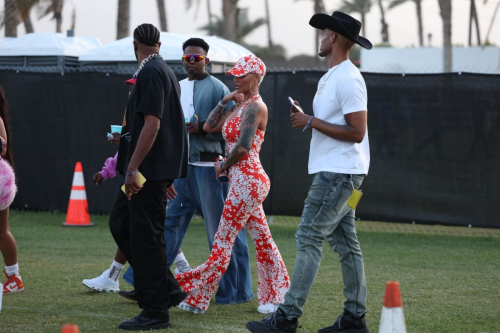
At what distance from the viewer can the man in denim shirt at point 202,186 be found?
6324mm

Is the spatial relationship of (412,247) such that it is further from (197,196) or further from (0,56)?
(0,56)

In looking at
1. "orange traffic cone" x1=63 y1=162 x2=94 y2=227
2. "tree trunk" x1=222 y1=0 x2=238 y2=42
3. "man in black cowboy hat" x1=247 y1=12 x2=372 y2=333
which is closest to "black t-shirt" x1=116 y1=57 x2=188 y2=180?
"man in black cowboy hat" x1=247 y1=12 x2=372 y2=333

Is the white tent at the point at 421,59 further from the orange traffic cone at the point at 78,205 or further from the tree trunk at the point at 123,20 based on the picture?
the orange traffic cone at the point at 78,205

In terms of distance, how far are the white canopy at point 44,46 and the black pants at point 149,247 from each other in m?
11.3

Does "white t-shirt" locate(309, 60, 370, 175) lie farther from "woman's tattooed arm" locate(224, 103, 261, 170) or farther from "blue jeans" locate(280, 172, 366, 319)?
"woman's tattooed arm" locate(224, 103, 261, 170)

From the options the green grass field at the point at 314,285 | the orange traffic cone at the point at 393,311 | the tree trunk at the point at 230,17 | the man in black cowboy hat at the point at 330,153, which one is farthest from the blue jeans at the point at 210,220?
the tree trunk at the point at 230,17

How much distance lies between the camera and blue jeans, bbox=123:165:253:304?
20.7ft

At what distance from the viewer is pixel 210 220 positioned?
250 inches

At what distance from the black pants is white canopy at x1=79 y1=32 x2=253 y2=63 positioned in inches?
329

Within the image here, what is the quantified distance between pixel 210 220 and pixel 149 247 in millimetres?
1172

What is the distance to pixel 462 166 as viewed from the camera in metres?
10.1

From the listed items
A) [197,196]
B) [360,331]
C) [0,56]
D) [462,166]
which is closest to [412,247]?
[462,166]

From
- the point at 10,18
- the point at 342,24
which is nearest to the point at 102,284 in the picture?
the point at 342,24

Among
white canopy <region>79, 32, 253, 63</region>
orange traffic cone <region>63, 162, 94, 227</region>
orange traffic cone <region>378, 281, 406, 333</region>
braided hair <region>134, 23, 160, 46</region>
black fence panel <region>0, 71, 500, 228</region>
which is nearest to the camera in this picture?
orange traffic cone <region>378, 281, 406, 333</region>
